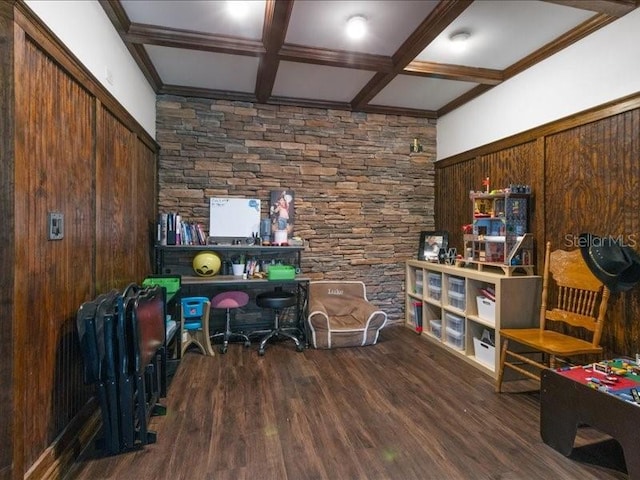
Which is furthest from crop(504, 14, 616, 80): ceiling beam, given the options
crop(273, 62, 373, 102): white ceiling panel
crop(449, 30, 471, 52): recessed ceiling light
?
crop(273, 62, 373, 102): white ceiling panel

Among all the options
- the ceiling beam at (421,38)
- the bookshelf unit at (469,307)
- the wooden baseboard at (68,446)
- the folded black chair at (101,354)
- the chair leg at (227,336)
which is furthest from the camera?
the chair leg at (227,336)

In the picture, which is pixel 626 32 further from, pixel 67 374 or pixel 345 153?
pixel 67 374

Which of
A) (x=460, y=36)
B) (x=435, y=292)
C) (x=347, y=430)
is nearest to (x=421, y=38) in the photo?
(x=460, y=36)

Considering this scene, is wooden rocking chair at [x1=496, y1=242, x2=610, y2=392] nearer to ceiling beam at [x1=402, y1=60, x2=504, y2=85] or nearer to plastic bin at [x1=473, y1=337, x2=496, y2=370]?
plastic bin at [x1=473, y1=337, x2=496, y2=370]

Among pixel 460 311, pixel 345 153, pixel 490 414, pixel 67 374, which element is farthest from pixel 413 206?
pixel 67 374

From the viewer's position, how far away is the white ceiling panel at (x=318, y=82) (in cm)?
341

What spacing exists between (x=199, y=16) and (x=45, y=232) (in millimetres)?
1881

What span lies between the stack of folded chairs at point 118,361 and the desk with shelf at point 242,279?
1687mm

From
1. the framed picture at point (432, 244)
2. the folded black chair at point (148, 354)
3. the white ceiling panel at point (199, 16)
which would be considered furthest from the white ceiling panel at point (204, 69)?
the framed picture at point (432, 244)

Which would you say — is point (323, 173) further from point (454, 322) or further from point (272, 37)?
point (454, 322)

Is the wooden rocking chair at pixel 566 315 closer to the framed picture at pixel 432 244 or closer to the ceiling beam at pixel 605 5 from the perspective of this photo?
the framed picture at pixel 432 244

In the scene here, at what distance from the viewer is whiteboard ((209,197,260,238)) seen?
4.06 metres

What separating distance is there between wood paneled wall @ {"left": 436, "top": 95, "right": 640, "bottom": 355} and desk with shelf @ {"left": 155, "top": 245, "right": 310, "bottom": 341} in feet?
7.64

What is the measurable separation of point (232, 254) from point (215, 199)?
2.20 feet
